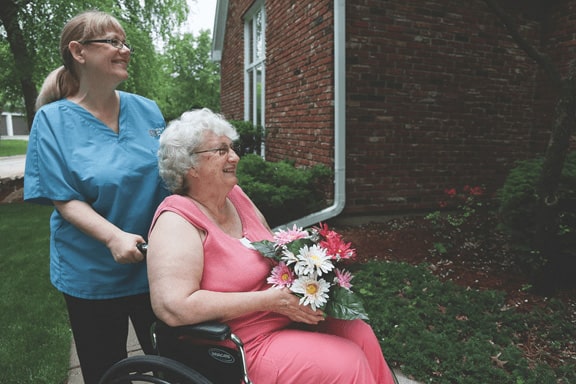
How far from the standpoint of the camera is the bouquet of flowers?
1.65 m

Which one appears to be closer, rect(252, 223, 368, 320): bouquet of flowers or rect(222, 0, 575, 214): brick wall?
rect(252, 223, 368, 320): bouquet of flowers

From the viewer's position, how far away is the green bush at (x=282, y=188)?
508cm

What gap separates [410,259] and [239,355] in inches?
131

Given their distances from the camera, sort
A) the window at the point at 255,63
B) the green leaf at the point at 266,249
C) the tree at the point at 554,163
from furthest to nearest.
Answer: the window at the point at 255,63, the tree at the point at 554,163, the green leaf at the point at 266,249

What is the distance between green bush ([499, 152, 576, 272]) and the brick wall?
2019 millimetres

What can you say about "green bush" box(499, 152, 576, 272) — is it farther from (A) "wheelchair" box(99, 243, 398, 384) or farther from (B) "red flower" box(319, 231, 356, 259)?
(A) "wheelchair" box(99, 243, 398, 384)

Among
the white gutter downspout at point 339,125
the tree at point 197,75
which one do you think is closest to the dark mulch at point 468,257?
the white gutter downspout at point 339,125

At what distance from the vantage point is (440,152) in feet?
20.7

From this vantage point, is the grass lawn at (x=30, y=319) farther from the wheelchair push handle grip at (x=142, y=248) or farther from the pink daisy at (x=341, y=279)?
the pink daisy at (x=341, y=279)

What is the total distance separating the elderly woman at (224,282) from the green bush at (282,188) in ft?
9.96

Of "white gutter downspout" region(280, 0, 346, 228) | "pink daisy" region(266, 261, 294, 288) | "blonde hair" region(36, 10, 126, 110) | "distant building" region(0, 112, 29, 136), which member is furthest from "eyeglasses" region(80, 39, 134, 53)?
"distant building" region(0, 112, 29, 136)

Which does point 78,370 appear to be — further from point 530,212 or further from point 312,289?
point 530,212

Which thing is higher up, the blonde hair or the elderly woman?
the blonde hair

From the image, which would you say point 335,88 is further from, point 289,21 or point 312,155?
point 289,21
